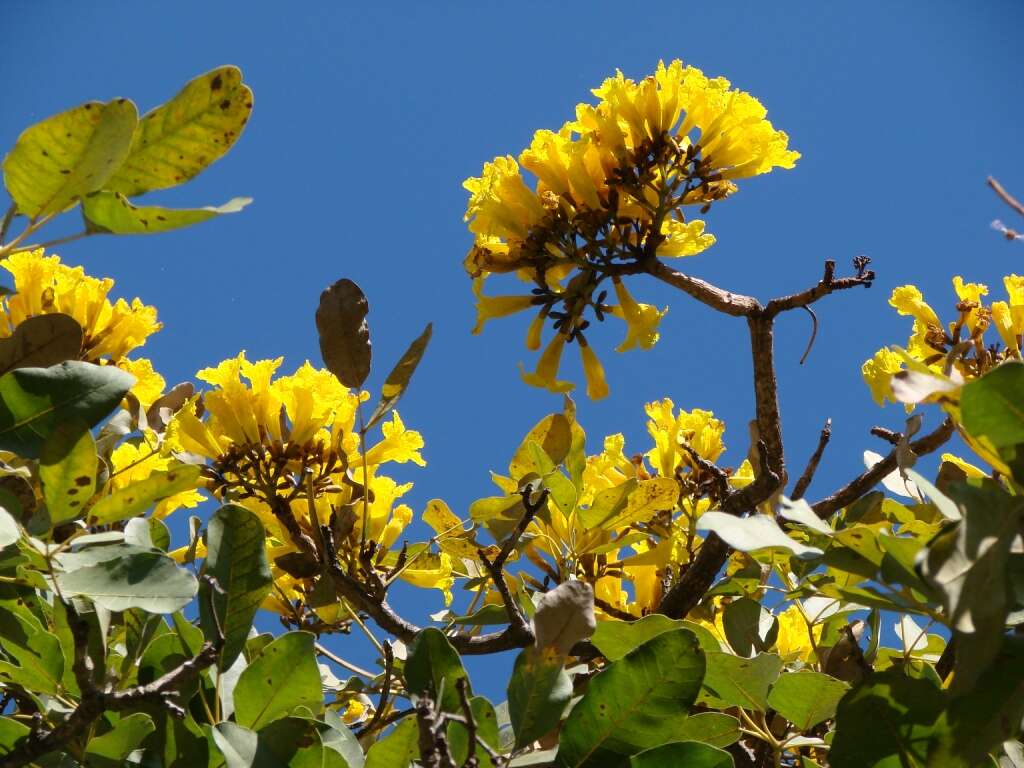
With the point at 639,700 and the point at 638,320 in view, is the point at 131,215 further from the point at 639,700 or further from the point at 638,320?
the point at 638,320

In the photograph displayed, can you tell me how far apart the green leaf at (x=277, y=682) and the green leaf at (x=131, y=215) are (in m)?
0.46

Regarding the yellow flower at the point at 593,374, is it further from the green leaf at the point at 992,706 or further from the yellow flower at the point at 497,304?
the green leaf at the point at 992,706

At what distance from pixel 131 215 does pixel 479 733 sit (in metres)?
0.65

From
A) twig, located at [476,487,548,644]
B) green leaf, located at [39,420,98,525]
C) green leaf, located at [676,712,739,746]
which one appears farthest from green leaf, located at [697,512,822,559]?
twig, located at [476,487,548,644]

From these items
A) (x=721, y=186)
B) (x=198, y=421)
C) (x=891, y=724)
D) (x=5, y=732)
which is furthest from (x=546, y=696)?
(x=721, y=186)

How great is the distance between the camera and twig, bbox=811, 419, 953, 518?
1.88m

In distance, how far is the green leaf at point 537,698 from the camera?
104cm

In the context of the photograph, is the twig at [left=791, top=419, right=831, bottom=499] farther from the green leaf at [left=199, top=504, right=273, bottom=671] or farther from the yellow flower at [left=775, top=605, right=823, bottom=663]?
the green leaf at [left=199, top=504, right=273, bottom=671]

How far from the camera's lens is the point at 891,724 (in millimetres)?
1010

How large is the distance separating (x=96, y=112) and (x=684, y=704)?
0.81 m

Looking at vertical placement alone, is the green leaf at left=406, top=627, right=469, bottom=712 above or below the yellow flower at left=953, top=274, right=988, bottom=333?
below

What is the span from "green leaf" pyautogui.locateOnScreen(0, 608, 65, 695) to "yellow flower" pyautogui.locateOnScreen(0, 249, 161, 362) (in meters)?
1.13

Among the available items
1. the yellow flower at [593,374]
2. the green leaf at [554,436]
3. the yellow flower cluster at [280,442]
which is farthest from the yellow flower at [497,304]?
the green leaf at [554,436]

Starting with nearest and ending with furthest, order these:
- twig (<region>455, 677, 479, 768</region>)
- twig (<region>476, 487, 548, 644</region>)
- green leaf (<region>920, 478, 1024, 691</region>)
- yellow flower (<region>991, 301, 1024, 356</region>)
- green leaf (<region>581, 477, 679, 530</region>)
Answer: green leaf (<region>920, 478, 1024, 691</region>)
twig (<region>455, 677, 479, 768</region>)
twig (<region>476, 487, 548, 644</region>)
green leaf (<region>581, 477, 679, 530</region>)
yellow flower (<region>991, 301, 1024, 356</region>)
